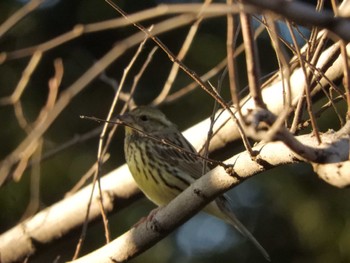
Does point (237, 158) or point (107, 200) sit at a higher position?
point (107, 200)

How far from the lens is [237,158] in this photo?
2779mm

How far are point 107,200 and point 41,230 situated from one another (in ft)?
1.30

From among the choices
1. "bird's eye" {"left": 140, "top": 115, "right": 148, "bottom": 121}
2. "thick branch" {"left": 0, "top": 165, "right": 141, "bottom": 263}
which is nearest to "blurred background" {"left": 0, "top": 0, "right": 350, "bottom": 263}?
"bird's eye" {"left": 140, "top": 115, "right": 148, "bottom": 121}

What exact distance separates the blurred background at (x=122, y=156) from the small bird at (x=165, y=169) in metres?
0.94

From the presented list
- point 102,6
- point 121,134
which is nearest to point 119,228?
point 121,134

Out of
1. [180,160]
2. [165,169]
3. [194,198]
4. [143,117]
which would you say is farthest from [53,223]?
[194,198]

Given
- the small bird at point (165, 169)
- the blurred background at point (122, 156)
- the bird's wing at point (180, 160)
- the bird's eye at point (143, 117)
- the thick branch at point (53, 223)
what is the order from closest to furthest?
the thick branch at point (53, 223) < the small bird at point (165, 169) < the bird's wing at point (180, 160) < the bird's eye at point (143, 117) < the blurred background at point (122, 156)

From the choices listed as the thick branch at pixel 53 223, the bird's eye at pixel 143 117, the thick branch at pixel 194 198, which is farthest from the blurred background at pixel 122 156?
the thick branch at pixel 194 198

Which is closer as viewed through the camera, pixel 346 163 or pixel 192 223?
pixel 346 163

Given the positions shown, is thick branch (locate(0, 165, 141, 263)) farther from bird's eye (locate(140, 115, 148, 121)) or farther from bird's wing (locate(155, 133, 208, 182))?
bird's eye (locate(140, 115, 148, 121))

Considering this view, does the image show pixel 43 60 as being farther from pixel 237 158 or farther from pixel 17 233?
pixel 237 158

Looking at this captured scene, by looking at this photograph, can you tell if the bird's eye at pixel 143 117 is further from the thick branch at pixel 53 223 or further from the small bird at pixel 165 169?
the thick branch at pixel 53 223

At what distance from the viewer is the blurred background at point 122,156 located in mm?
6285

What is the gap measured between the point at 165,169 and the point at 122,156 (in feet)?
5.26
